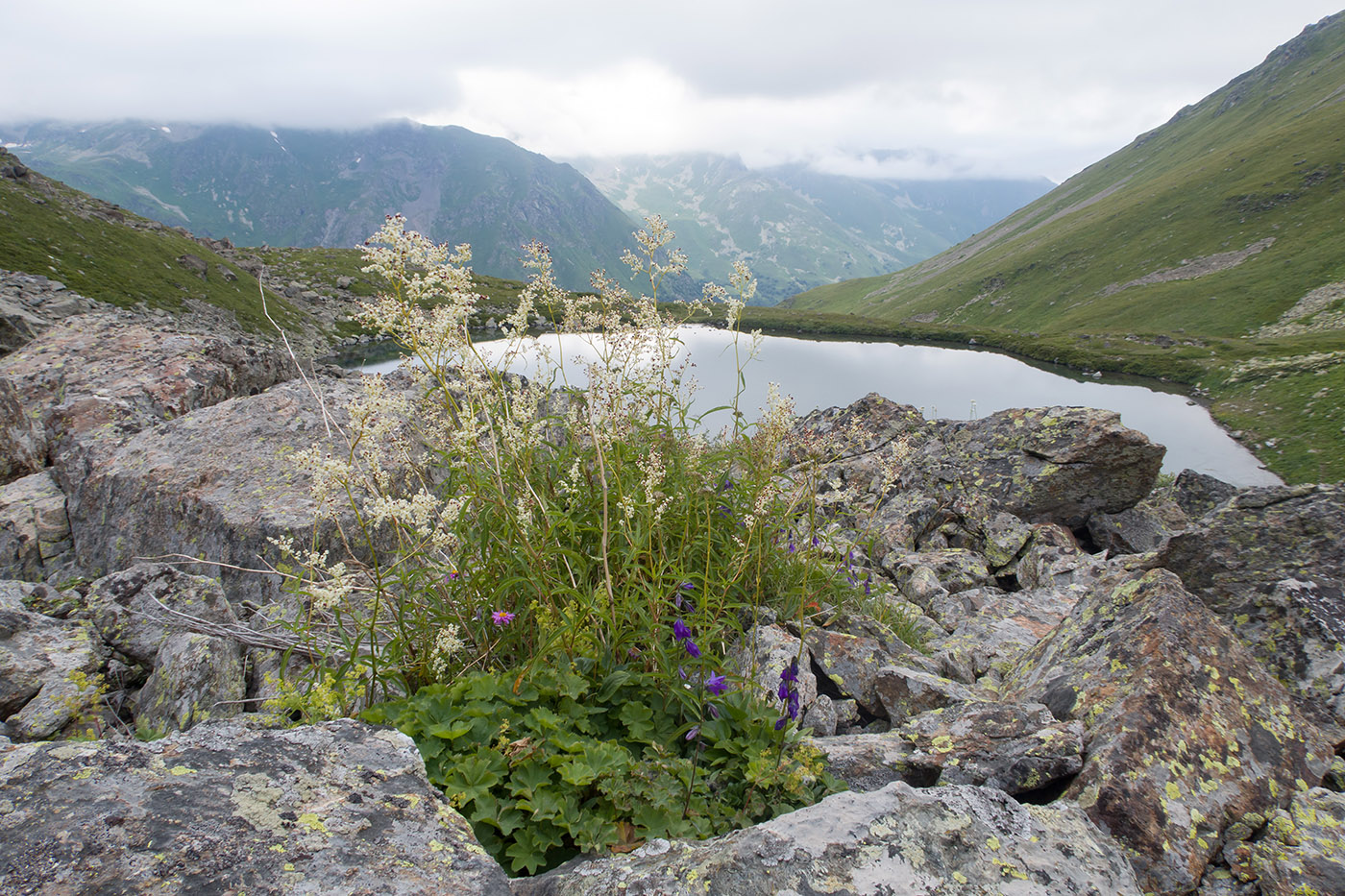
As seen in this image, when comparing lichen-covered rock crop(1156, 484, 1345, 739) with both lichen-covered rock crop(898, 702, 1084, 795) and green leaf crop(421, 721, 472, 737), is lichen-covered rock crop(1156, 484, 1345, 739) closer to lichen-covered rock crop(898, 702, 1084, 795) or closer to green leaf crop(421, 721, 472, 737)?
lichen-covered rock crop(898, 702, 1084, 795)

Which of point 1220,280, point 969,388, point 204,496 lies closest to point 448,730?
point 204,496

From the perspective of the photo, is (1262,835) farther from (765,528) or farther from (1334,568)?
(1334,568)

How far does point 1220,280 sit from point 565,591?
139 metres

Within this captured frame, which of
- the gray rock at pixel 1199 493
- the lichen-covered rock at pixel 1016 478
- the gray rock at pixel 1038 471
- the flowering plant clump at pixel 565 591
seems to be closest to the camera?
the flowering plant clump at pixel 565 591

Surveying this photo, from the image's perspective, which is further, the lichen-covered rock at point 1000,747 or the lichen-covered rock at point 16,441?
the lichen-covered rock at point 16,441

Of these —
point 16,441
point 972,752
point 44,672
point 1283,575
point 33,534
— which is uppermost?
point 1283,575

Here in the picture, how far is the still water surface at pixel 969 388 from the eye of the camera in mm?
41562

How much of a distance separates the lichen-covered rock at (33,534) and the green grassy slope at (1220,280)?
53.2 metres

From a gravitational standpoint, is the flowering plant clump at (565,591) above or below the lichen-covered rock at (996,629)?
above

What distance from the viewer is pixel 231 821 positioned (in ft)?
7.97

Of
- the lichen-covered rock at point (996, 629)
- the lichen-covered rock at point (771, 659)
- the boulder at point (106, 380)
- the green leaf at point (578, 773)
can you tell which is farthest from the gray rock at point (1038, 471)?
the boulder at point (106, 380)

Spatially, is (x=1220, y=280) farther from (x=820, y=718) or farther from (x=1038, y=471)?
(x=820, y=718)

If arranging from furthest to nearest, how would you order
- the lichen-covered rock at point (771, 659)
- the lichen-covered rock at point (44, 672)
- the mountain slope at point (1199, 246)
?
the mountain slope at point (1199, 246), the lichen-covered rock at point (771, 659), the lichen-covered rock at point (44, 672)

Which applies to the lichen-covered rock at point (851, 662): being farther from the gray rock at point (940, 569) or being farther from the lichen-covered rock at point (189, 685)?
the lichen-covered rock at point (189, 685)
